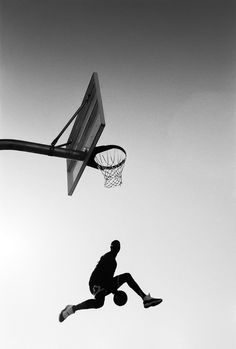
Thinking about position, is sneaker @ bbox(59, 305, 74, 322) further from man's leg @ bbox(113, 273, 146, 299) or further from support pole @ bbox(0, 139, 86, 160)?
support pole @ bbox(0, 139, 86, 160)

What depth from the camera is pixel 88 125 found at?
10.7ft

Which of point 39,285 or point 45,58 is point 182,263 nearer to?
point 39,285

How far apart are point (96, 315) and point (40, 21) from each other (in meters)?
3.43

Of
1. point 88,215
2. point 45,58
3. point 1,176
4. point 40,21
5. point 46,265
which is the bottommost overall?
point 46,265

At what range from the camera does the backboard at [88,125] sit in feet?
9.77

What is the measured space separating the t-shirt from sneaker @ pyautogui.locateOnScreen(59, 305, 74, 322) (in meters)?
0.35

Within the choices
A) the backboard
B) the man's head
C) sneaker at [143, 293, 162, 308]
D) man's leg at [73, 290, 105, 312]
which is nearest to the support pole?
the backboard

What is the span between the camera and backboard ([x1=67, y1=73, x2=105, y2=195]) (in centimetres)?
298

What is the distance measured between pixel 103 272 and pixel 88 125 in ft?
7.80

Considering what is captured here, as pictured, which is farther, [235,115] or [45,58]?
[235,115]

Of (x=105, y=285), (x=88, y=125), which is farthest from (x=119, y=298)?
(x=88, y=125)

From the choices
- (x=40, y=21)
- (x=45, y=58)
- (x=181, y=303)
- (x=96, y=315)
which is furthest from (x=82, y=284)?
(x=40, y=21)

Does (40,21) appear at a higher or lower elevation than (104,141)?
higher

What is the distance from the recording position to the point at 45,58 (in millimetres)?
5180
